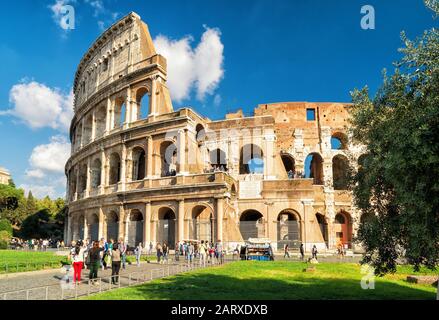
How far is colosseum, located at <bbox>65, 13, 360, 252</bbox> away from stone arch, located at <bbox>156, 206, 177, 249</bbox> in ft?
0.28

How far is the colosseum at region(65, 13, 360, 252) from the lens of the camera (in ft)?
96.6

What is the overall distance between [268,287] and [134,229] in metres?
20.9

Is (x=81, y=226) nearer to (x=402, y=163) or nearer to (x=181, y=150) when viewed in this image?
(x=181, y=150)

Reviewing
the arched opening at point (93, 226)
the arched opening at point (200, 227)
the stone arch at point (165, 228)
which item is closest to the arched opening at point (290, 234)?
the arched opening at point (200, 227)

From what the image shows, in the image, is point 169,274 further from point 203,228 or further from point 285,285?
point 203,228

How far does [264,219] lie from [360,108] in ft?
72.4

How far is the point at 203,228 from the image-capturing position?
2894cm

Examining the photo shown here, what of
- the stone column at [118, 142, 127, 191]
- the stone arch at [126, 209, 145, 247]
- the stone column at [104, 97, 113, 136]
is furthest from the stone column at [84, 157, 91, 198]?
the stone arch at [126, 209, 145, 247]

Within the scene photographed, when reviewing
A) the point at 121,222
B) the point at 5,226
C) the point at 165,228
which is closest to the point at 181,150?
the point at 165,228

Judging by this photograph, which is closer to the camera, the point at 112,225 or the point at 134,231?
the point at 134,231

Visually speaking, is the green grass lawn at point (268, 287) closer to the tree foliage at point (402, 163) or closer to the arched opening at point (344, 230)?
the tree foliage at point (402, 163)

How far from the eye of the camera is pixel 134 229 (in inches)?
1230
